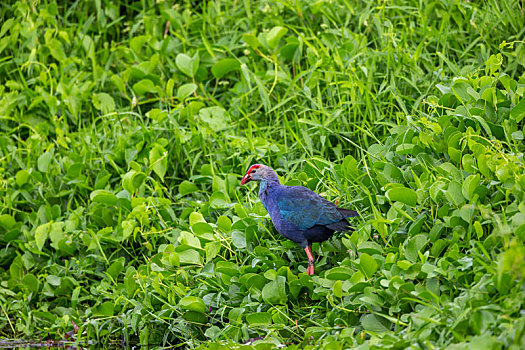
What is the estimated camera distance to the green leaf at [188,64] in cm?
544

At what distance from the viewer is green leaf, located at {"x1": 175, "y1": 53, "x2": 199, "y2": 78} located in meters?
5.44

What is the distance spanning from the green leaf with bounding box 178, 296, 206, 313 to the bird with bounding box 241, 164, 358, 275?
598mm

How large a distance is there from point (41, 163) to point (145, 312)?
175 centimetres

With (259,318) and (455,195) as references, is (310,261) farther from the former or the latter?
(455,195)

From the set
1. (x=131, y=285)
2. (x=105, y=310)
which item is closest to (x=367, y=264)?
(x=131, y=285)

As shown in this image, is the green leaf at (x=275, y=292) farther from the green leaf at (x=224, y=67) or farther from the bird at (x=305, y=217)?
the green leaf at (x=224, y=67)

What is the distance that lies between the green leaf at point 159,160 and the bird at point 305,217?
1.14 metres

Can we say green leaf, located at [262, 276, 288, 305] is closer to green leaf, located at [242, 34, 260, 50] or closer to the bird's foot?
the bird's foot

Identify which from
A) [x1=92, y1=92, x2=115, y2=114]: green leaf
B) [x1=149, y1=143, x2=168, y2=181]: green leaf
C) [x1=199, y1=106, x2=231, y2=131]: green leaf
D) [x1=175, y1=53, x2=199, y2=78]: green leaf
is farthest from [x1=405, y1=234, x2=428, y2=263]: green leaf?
[x1=92, y1=92, x2=115, y2=114]: green leaf

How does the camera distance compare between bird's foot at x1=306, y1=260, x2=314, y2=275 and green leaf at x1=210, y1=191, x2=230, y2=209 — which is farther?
green leaf at x1=210, y1=191, x2=230, y2=209

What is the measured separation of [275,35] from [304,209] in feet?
6.77

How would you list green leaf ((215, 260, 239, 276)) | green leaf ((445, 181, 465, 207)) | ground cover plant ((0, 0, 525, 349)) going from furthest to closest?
green leaf ((215, 260, 239, 276)) → green leaf ((445, 181, 465, 207)) → ground cover plant ((0, 0, 525, 349))

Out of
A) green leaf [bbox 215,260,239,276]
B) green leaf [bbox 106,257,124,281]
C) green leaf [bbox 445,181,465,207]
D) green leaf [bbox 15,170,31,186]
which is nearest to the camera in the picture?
green leaf [bbox 445,181,465,207]

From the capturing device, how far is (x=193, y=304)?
3605mm
